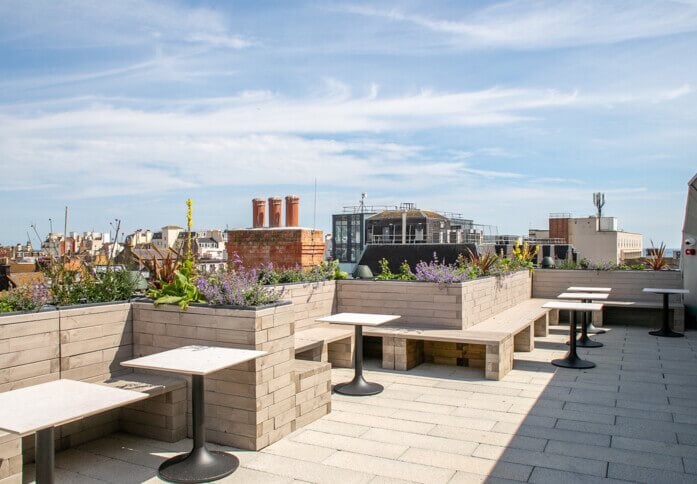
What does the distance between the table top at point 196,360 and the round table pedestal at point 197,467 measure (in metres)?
0.65

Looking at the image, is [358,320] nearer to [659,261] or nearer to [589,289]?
[589,289]

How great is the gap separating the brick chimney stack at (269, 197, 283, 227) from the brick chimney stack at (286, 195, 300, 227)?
0.39 feet

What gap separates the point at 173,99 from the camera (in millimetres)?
10391

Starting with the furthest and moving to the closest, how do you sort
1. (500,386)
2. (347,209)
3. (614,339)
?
(347,209) → (614,339) → (500,386)

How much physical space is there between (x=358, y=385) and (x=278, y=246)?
10.2 ft

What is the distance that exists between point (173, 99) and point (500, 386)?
813 cm

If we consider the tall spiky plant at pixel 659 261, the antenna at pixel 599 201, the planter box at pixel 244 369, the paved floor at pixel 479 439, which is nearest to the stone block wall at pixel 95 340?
the planter box at pixel 244 369

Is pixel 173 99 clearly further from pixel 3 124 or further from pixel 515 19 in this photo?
pixel 515 19

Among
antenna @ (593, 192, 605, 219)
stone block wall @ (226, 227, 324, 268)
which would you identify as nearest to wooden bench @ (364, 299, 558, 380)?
stone block wall @ (226, 227, 324, 268)

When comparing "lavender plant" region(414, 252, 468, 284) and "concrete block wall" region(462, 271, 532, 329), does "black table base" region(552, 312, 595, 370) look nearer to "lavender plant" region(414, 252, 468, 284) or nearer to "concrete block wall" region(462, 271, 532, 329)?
"concrete block wall" region(462, 271, 532, 329)

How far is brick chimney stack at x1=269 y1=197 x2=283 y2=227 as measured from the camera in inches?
337

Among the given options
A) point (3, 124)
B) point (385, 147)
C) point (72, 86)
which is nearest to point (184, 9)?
point (72, 86)

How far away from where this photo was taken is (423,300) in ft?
23.8

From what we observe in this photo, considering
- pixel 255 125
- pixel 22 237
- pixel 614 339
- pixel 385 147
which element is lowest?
pixel 614 339
